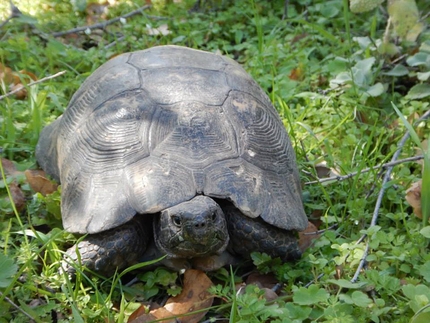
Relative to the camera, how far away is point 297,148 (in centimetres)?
366

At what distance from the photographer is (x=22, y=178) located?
342 cm

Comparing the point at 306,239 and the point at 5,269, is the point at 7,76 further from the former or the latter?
the point at 306,239

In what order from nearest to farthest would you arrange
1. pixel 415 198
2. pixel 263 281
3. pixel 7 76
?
1. pixel 263 281
2. pixel 415 198
3. pixel 7 76

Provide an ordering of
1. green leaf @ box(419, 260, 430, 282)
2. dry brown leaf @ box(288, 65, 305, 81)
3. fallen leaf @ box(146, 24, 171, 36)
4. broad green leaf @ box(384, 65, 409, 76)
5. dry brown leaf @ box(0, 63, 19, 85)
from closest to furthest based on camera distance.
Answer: green leaf @ box(419, 260, 430, 282) → broad green leaf @ box(384, 65, 409, 76) → dry brown leaf @ box(0, 63, 19, 85) → dry brown leaf @ box(288, 65, 305, 81) → fallen leaf @ box(146, 24, 171, 36)

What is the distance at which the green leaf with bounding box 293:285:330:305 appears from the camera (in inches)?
95.6

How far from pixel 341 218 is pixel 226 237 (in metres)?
0.75

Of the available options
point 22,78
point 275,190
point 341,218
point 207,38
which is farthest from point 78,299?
point 207,38

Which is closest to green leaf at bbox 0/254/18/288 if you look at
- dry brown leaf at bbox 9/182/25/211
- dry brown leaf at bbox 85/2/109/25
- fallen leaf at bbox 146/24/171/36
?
dry brown leaf at bbox 9/182/25/211

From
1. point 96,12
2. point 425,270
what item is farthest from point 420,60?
point 96,12

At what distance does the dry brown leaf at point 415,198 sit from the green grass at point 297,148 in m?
0.05

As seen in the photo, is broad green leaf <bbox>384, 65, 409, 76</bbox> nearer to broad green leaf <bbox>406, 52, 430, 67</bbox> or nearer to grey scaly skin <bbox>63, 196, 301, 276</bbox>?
broad green leaf <bbox>406, 52, 430, 67</bbox>

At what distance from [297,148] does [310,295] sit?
4.39 ft

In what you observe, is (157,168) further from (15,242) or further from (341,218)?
(341,218)

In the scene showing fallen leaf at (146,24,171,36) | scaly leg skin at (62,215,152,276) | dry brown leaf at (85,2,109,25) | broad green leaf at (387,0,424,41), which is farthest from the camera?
dry brown leaf at (85,2,109,25)
